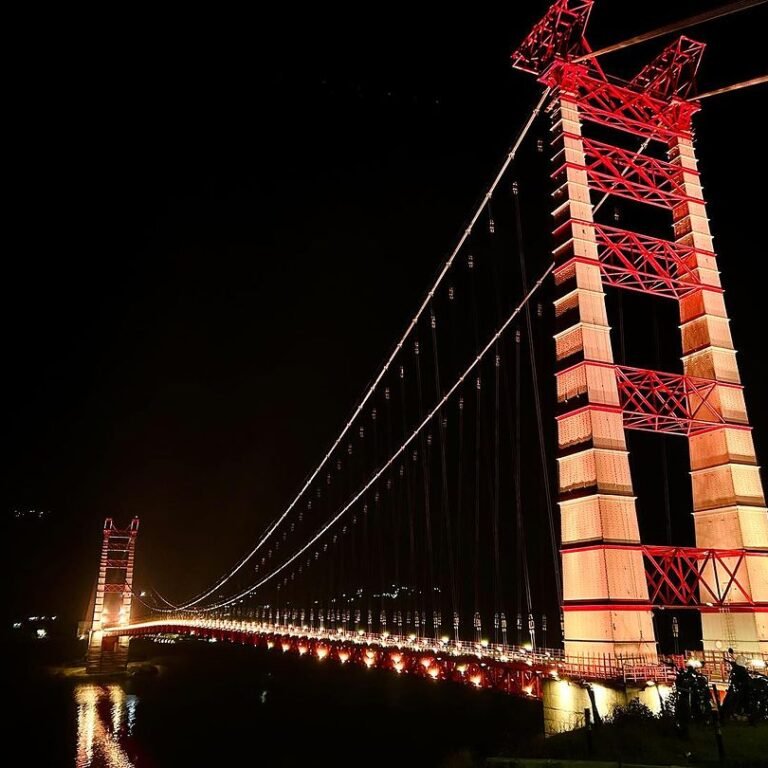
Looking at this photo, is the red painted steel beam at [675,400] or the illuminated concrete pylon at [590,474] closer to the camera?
the illuminated concrete pylon at [590,474]

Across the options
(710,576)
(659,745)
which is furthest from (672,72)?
(659,745)

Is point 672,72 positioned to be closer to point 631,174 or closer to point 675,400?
point 631,174

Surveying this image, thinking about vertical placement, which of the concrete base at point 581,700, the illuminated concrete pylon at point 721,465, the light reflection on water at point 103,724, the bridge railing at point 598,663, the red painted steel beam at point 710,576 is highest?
the illuminated concrete pylon at point 721,465

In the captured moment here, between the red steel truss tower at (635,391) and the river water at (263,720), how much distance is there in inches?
269

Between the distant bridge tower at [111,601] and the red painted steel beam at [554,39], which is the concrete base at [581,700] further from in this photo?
the distant bridge tower at [111,601]

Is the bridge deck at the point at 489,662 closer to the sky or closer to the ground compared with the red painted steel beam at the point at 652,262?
closer to the ground

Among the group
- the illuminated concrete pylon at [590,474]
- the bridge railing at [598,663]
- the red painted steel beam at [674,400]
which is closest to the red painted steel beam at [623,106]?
the illuminated concrete pylon at [590,474]

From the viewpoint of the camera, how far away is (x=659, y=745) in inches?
536

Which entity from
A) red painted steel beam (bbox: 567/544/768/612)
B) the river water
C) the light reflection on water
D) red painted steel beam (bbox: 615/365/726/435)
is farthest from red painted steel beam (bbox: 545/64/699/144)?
the light reflection on water

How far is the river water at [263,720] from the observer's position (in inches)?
1367

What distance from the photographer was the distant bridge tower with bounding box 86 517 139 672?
76938mm

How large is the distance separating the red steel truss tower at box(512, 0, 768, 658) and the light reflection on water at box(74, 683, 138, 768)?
25411 mm

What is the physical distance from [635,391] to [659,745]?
13.5 metres

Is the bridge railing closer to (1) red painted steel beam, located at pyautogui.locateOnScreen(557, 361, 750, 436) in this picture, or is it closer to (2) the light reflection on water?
(1) red painted steel beam, located at pyautogui.locateOnScreen(557, 361, 750, 436)
